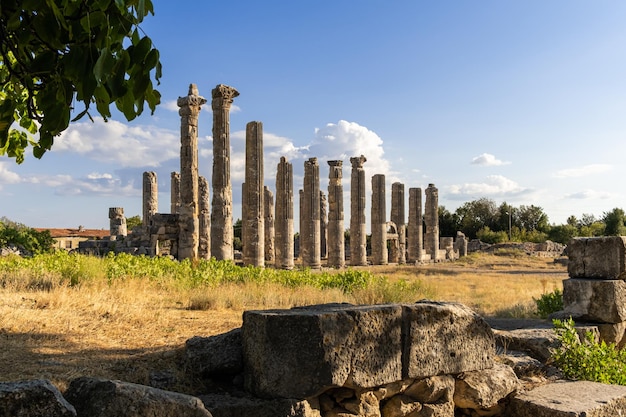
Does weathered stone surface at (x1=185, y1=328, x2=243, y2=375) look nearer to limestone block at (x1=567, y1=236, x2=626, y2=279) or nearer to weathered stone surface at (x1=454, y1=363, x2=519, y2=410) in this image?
weathered stone surface at (x1=454, y1=363, x2=519, y2=410)

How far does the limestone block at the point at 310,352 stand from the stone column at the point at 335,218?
3055 cm

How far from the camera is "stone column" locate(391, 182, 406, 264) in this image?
4284 cm

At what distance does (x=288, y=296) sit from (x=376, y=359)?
6834mm

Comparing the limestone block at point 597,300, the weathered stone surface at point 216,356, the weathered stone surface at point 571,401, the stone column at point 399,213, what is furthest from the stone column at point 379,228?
the weathered stone surface at point 216,356

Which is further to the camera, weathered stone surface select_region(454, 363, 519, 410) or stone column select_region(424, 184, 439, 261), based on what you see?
stone column select_region(424, 184, 439, 261)

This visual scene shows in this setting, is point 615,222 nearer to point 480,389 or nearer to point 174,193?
point 174,193

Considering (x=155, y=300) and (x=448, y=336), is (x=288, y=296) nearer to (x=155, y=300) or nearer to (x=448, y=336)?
(x=155, y=300)

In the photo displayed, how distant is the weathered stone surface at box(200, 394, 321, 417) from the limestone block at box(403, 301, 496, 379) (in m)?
1.19

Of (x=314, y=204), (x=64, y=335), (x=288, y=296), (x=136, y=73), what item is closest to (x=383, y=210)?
(x=314, y=204)

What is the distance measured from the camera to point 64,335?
6449 mm

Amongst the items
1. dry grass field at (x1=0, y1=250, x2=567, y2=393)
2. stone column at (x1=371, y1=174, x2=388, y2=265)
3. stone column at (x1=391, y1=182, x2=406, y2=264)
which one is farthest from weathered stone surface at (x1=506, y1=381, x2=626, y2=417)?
stone column at (x1=391, y1=182, x2=406, y2=264)

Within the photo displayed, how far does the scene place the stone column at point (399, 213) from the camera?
42.8 metres

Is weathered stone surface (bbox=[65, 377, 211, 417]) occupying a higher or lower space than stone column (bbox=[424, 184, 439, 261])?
lower

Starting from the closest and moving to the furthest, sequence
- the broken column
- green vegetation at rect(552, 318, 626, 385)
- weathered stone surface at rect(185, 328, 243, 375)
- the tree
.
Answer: the tree < weathered stone surface at rect(185, 328, 243, 375) < green vegetation at rect(552, 318, 626, 385) < the broken column
